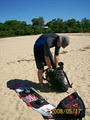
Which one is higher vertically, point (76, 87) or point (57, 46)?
point (57, 46)

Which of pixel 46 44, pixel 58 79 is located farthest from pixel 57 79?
pixel 46 44

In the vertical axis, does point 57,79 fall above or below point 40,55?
A: below

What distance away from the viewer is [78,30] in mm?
47438

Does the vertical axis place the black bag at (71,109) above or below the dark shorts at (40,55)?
below

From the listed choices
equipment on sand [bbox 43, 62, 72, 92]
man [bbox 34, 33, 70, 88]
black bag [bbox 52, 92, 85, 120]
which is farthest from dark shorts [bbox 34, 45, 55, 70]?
black bag [bbox 52, 92, 85, 120]

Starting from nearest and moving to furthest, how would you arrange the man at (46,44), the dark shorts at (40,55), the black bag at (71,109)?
the black bag at (71,109)
the man at (46,44)
the dark shorts at (40,55)

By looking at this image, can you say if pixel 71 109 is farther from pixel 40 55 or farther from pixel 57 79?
pixel 40 55

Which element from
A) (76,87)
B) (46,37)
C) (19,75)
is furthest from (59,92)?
(19,75)

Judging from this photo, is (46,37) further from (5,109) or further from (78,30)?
(78,30)

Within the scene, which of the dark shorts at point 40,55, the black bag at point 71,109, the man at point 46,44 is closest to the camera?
the black bag at point 71,109

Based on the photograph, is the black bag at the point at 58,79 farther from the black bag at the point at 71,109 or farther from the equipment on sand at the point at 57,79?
the black bag at the point at 71,109

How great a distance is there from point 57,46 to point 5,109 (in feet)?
6.42
